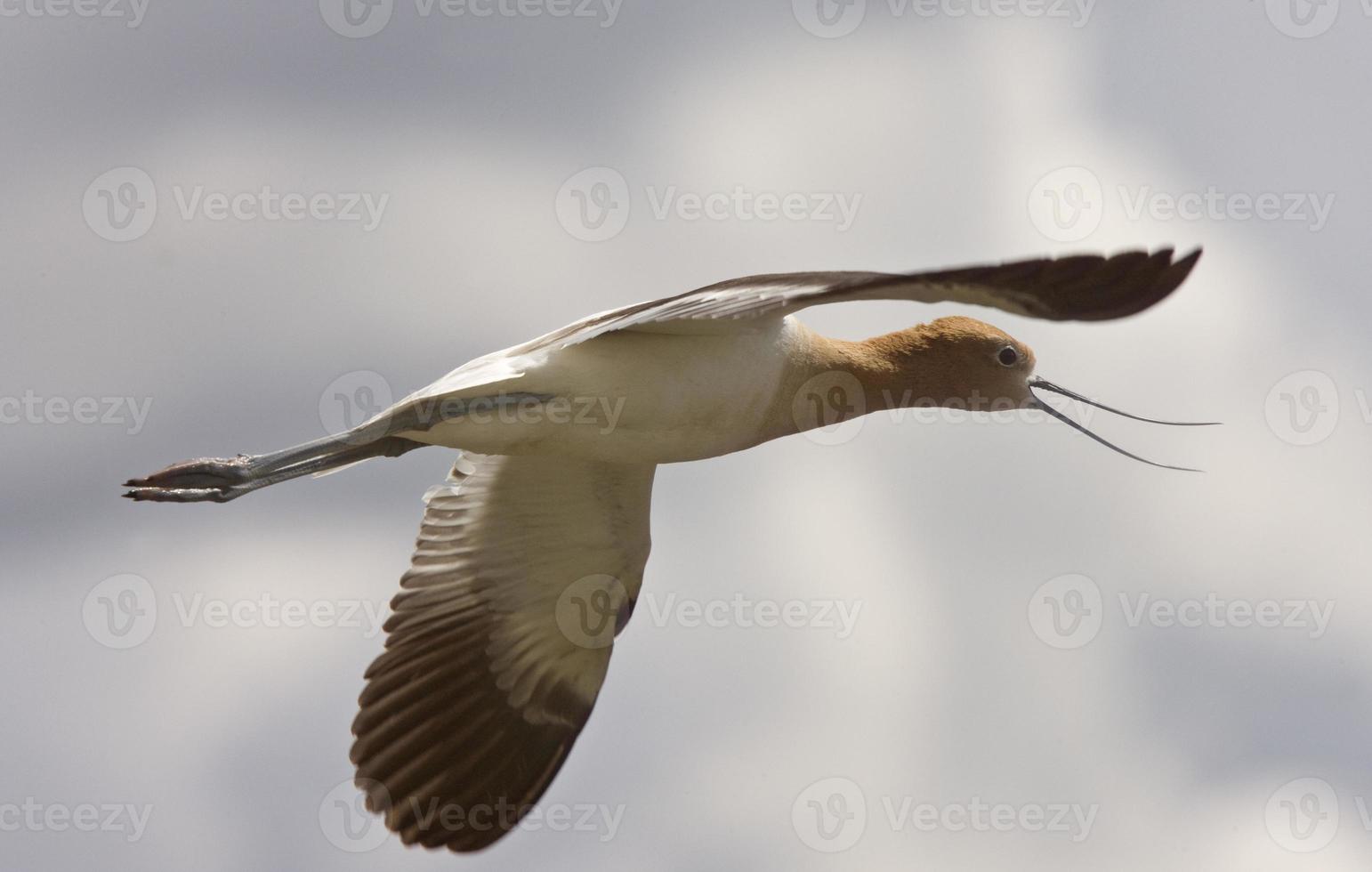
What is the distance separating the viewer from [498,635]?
11.0m

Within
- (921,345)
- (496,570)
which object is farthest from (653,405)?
(496,570)

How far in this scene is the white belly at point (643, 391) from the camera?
898 centimetres

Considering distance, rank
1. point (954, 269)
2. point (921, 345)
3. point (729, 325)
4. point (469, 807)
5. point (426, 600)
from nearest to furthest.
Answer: point (954, 269) < point (729, 325) < point (921, 345) < point (469, 807) < point (426, 600)

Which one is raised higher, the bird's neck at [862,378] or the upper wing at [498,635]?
the bird's neck at [862,378]

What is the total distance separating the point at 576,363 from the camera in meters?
9.04

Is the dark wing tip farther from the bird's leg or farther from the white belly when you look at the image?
the bird's leg

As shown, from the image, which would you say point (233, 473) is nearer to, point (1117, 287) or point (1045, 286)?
point (1045, 286)

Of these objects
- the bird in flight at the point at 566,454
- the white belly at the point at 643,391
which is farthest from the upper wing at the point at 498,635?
the white belly at the point at 643,391

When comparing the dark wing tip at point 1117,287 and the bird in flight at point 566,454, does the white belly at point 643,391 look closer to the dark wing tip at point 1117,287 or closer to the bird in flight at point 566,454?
the bird in flight at point 566,454

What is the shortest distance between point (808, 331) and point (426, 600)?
353 cm

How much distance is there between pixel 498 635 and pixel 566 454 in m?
2.05

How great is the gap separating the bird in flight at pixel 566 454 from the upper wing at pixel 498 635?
0.01 meters

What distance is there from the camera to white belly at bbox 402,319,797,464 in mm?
8984

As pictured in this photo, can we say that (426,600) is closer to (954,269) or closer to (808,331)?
(808,331)
